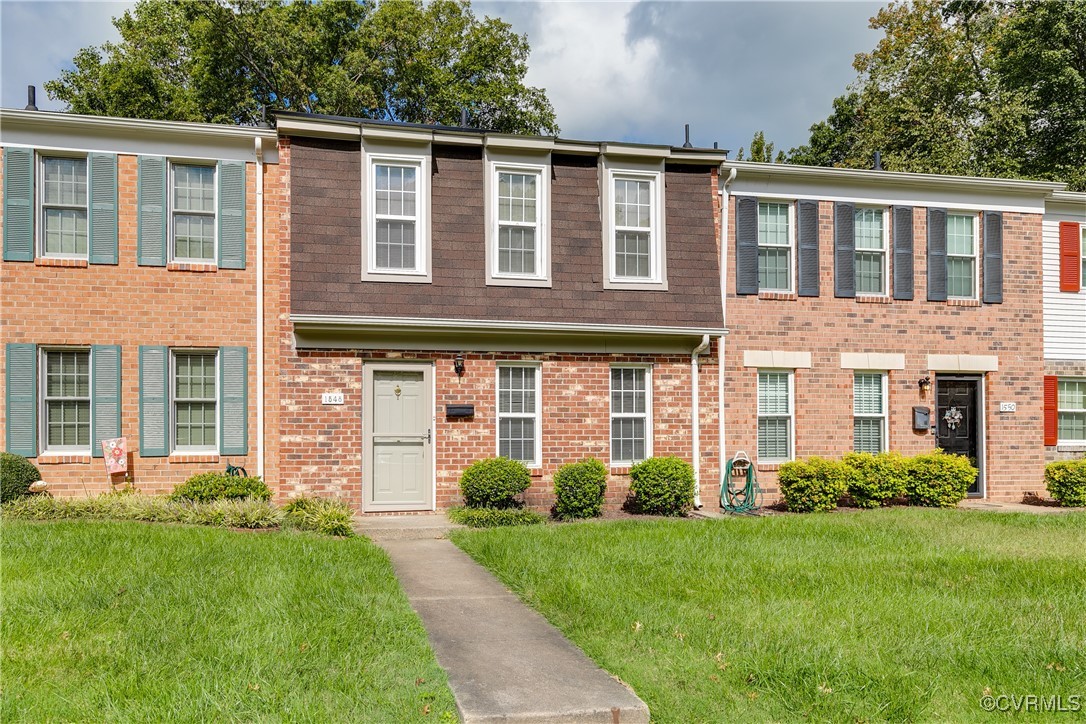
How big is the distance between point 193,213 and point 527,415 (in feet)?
20.7

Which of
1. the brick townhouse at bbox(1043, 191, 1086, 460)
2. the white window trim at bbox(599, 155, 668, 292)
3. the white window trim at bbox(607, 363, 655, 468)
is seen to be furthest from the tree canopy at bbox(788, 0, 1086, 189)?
the white window trim at bbox(607, 363, 655, 468)

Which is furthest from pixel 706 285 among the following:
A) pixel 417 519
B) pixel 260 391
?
pixel 260 391

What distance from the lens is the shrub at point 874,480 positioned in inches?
517

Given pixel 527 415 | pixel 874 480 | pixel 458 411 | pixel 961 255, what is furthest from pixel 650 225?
pixel 961 255

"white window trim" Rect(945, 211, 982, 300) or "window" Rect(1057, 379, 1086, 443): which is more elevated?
"white window trim" Rect(945, 211, 982, 300)

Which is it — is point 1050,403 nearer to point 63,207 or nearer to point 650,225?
point 650,225

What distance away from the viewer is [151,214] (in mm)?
11922

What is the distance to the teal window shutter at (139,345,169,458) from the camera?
11812mm

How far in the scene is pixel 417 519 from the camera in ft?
38.1

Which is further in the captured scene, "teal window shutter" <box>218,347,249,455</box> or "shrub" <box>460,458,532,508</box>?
"teal window shutter" <box>218,347,249,455</box>

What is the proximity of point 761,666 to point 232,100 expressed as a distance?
82.0ft

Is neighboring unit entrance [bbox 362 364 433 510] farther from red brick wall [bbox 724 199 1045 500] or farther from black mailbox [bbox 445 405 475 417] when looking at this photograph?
red brick wall [bbox 724 199 1045 500]

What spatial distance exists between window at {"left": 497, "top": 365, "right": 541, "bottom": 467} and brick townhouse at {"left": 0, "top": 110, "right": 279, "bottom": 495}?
3.89 m

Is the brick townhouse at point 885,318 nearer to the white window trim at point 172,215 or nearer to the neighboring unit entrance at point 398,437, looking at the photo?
the neighboring unit entrance at point 398,437
